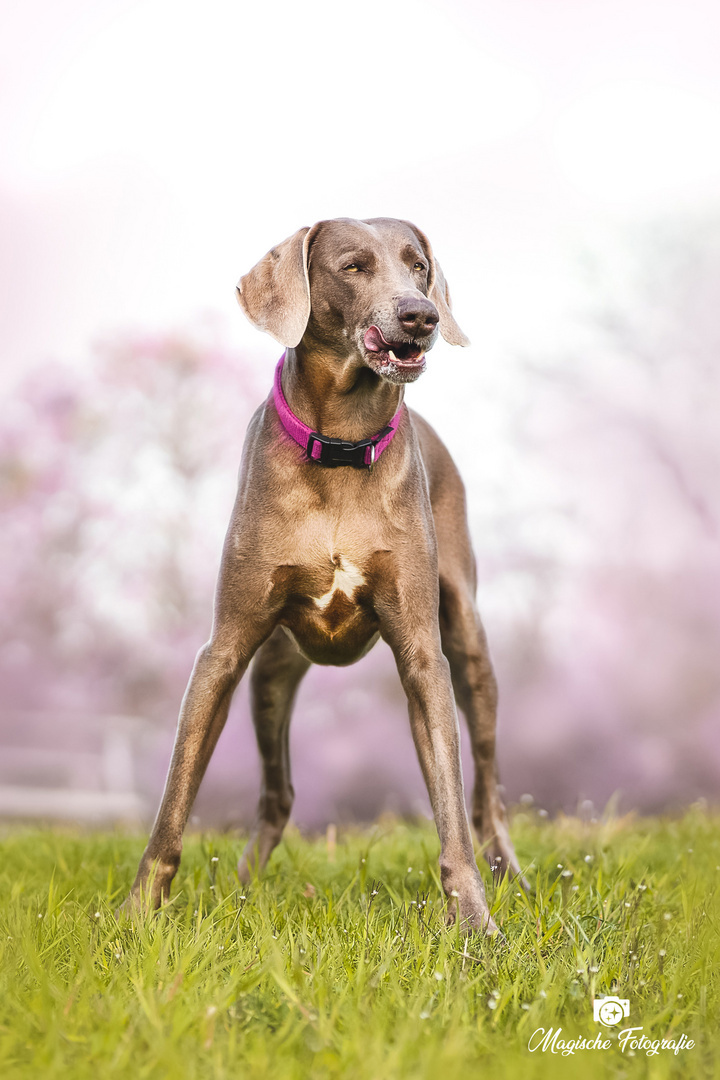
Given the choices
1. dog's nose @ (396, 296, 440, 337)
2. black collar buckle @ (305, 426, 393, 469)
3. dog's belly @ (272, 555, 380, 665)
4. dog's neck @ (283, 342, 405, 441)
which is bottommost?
dog's belly @ (272, 555, 380, 665)

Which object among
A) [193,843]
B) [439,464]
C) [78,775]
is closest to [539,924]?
[439,464]

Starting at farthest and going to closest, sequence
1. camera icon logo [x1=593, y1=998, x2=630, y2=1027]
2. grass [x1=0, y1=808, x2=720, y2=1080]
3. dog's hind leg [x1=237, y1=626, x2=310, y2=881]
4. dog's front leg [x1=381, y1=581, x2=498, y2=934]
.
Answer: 1. dog's hind leg [x1=237, y1=626, x2=310, y2=881]
2. dog's front leg [x1=381, y1=581, x2=498, y2=934]
3. camera icon logo [x1=593, y1=998, x2=630, y2=1027]
4. grass [x1=0, y1=808, x2=720, y2=1080]

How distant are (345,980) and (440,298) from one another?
2.12 m

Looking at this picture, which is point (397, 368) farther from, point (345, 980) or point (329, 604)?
point (345, 980)

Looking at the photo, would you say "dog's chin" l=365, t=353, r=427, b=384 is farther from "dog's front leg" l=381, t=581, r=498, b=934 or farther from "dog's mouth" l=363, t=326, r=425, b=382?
"dog's front leg" l=381, t=581, r=498, b=934

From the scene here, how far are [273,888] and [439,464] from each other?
1640 mm

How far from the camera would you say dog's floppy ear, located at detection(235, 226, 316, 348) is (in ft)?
10.4

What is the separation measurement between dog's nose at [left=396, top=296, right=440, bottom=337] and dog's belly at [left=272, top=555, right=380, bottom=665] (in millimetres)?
712

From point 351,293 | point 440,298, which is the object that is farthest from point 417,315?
point 440,298

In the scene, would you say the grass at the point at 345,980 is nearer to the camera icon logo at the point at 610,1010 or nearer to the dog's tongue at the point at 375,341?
the camera icon logo at the point at 610,1010

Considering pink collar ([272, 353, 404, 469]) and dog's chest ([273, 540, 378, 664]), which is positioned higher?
pink collar ([272, 353, 404, 469])

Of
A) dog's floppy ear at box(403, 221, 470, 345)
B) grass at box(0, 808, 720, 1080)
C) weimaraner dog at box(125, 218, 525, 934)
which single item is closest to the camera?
grass at box(0, 808, 720, 1080)

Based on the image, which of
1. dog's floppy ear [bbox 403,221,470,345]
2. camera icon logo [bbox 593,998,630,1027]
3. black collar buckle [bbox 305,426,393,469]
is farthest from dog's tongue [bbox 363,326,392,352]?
camera icon logo [bbox 593,998,630,1027]

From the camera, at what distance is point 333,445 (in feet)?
10.5
